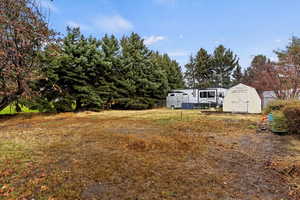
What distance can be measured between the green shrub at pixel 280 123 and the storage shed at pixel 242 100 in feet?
21.9

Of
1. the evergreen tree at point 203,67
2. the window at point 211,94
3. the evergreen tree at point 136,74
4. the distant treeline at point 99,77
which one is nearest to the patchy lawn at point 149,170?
the distant treeline at point 99,77

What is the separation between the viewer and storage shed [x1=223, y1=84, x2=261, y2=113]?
40.1ft

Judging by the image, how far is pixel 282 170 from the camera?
3.00 m

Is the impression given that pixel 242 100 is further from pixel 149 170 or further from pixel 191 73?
pixel 191 73

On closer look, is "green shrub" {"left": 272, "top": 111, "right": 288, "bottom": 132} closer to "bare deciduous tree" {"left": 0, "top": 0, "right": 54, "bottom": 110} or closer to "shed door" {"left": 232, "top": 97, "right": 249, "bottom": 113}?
"shed door" {"left": 232, "top": 97, "right": 249, "bottom": 113}

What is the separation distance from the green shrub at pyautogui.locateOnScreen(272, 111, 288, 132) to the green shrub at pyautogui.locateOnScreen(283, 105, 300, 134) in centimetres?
12

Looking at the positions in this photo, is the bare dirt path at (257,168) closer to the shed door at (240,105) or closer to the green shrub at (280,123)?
the green shrub at (280,123)

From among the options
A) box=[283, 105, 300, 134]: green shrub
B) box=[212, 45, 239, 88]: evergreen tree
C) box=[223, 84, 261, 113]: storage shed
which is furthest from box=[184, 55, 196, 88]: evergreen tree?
box=[283, 105, 300, 134]: green shrub

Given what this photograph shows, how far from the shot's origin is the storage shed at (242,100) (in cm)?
1222

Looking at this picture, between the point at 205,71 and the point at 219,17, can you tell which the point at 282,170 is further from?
the point at 205,71

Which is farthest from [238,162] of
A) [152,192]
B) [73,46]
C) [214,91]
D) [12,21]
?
[214,91]

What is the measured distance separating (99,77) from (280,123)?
1337 centimetres

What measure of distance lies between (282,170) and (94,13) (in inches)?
387

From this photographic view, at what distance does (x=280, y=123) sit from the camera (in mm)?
6027
